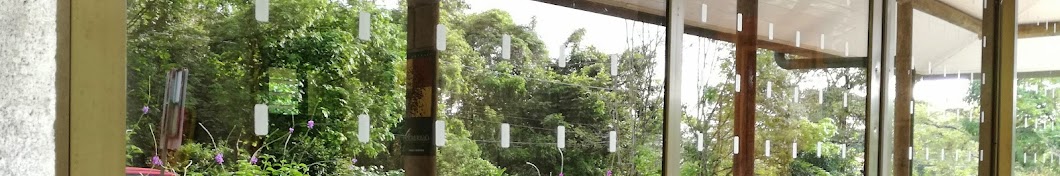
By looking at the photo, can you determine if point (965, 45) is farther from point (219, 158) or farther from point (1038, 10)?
point (219, 158)

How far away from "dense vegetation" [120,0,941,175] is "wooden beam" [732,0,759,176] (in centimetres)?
7

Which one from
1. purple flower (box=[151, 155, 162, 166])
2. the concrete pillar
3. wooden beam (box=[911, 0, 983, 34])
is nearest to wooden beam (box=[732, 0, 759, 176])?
wooden beam (box=[911, 0, 983, 34])

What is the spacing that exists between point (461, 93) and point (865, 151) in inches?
99.7

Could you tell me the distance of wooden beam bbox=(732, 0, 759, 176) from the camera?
10.2 feet

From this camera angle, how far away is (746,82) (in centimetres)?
317

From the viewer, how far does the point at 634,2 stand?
2.53 m

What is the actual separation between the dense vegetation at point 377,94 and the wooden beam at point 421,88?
1.0 inches

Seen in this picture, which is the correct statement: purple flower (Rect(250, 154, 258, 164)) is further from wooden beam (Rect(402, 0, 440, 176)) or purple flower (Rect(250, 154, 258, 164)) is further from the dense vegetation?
wooden beam (Rect(402, 0, 440, 176))

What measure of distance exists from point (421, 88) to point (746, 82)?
5.14 feet

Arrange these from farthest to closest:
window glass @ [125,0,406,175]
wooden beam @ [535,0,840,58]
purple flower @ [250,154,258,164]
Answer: wooden beam @ [535,0,840,58]
purple flower @ [250,154,258,164]
window glass @ [125,0,406,175]

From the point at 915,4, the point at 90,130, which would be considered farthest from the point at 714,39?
the point at 90,130

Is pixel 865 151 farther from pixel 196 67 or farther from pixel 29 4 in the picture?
pixel 29 4

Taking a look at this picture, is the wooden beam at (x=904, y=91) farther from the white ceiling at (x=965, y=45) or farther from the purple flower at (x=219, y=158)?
the purple flower at (x=219, y=158)

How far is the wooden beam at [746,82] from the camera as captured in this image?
3.10 m
